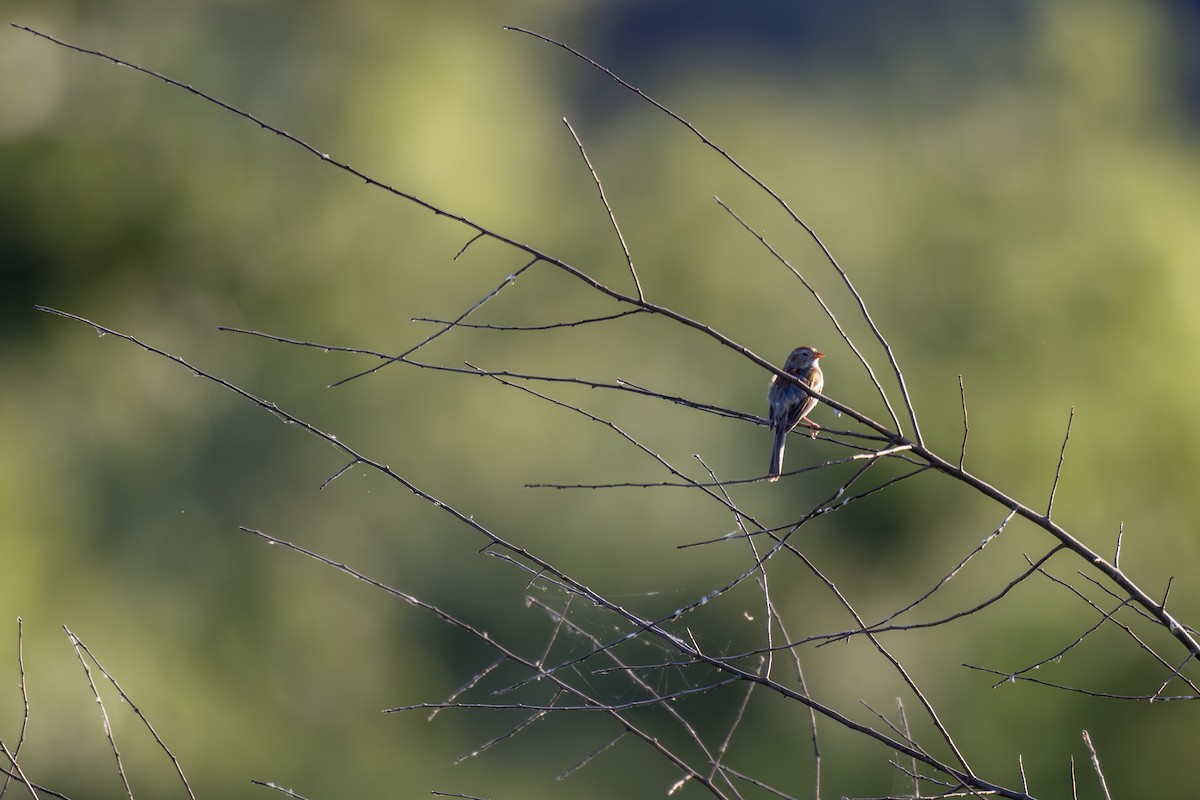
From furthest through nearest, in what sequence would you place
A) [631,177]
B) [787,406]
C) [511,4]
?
[511,4] < [631,177] < [787,406]

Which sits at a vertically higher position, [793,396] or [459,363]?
[793,396]

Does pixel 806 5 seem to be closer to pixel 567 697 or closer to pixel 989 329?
pixel 989 329

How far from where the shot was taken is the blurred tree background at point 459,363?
24.5ft

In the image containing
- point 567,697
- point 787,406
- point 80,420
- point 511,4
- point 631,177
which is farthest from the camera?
point 511,4

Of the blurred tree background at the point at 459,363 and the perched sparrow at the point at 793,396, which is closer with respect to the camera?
the perched sparrow at the point at 793,396

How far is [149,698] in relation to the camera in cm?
675

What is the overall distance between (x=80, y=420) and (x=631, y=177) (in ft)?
18.2

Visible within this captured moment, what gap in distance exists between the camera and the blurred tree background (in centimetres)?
748

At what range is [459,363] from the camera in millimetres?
8367

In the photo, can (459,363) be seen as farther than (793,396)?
Yes

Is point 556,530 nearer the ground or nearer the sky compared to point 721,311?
nearer the ground

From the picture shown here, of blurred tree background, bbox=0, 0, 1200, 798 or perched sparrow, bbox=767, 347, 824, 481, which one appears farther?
blurred tree background, bbox=0, 0, 1200, 798

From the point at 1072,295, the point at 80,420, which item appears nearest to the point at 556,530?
the point at 80,420

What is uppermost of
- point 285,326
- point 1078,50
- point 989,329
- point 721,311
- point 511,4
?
point 1078,50
